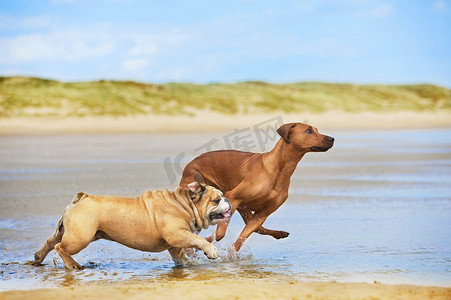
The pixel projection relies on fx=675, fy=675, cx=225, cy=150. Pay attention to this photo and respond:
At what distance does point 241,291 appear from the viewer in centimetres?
627

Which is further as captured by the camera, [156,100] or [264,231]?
[156,100]

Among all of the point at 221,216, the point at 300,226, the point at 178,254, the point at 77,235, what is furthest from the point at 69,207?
the point at 300,226

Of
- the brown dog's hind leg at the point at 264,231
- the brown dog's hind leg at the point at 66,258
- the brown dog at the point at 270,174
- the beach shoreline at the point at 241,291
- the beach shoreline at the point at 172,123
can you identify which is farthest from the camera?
the beach shoreline at the point at 172,123

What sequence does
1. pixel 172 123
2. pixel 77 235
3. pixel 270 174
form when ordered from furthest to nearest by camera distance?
pixel 172 123 → pixel 270 174 → pixel 77 235

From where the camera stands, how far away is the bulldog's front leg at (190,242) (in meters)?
7.20

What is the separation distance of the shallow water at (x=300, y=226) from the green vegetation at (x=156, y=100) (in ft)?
82.3

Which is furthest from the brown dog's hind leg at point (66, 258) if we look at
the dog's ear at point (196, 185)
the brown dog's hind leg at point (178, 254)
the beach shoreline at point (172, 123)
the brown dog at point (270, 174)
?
the beach shoreline at point (172, 123)

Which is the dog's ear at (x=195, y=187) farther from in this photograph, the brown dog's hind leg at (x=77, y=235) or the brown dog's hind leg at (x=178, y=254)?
the brown dog's hind leg at (x=77, y=235)

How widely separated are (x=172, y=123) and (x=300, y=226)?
113 ft

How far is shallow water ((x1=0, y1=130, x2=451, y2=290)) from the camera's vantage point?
729 centimetres

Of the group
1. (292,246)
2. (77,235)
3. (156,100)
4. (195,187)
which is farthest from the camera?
(156,100)

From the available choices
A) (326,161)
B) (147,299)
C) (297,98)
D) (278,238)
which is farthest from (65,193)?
A: (297,98)

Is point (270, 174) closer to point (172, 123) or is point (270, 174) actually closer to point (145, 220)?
point (145, 220)

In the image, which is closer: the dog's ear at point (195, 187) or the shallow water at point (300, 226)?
the shallow water at point (300, 226)
